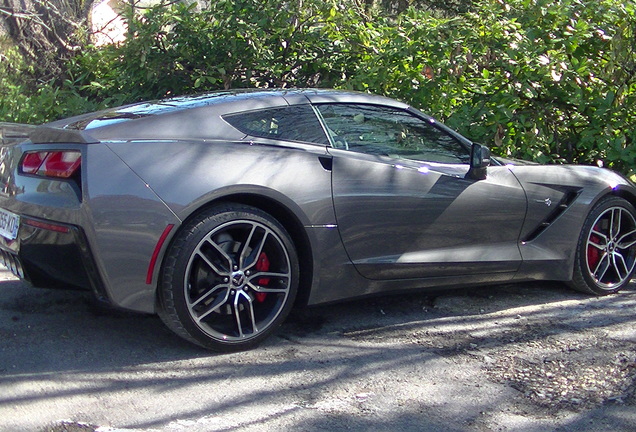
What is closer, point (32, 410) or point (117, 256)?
point (32, 410)

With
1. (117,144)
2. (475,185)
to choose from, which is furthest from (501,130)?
(117,144)

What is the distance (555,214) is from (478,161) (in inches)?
32.1

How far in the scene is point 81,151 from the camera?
3.89 meters

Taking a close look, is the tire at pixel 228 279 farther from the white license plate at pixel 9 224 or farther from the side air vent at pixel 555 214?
the side air vent at pixel 555 214

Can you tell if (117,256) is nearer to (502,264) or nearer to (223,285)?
(223,285)

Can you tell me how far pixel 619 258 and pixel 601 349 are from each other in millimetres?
1493

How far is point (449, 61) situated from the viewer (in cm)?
737

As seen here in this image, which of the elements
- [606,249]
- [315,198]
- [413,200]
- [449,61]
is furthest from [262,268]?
[449,61]

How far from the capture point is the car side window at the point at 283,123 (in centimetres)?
439

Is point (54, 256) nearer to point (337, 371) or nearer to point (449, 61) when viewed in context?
point (337, 371)

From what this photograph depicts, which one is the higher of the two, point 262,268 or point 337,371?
point 262,268

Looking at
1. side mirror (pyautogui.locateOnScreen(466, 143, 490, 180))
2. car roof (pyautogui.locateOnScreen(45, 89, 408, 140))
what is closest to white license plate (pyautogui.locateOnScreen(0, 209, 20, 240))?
car roof (pyautogui.locateOnScreen(45, 89, 408, 140))

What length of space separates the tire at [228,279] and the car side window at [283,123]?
1.66 feet

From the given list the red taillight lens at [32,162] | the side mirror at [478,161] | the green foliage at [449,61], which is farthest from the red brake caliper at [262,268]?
the green foliage at [449,61]
